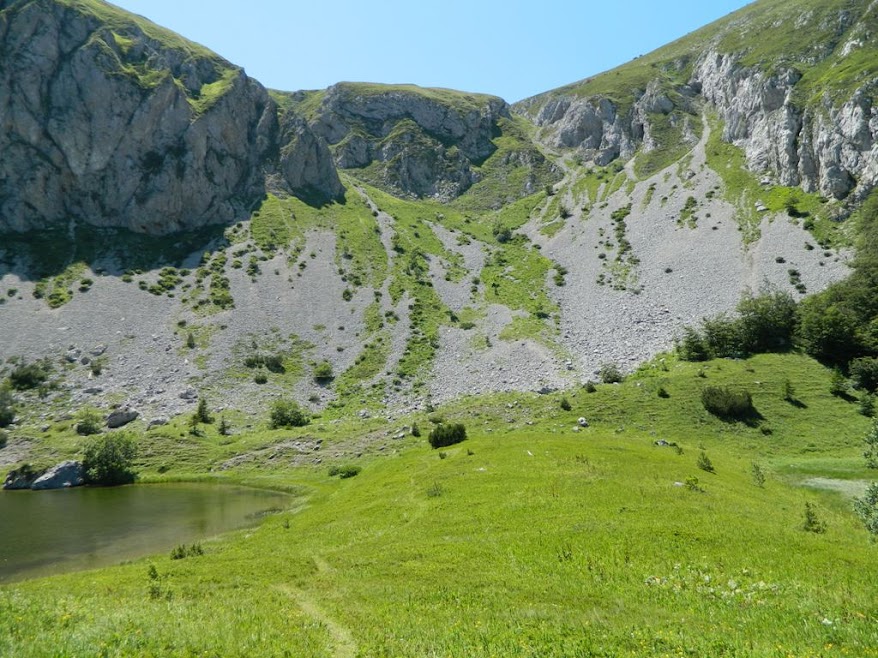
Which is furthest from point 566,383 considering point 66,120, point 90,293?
point 66,120

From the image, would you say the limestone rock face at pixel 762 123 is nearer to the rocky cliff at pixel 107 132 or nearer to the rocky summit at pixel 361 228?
the rocky summit at pixel 361 228

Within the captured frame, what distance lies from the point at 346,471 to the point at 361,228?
100 m

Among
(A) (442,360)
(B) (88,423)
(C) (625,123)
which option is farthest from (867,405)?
(C) (625,123)

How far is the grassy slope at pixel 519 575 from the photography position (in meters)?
11.9

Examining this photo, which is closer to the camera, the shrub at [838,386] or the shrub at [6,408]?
the shrub at [838,386]

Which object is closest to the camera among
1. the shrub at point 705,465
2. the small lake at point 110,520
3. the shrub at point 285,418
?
the small lake at point 110,520

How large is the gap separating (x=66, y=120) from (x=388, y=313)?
330 feet

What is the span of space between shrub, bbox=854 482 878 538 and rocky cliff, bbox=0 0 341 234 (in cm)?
14313

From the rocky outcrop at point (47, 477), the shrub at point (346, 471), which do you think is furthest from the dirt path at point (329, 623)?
the rocky outcrop at point (47, 477)

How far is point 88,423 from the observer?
6719 centimetres

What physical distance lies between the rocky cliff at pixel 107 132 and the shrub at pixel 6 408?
62.0 meters

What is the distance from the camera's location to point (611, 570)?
1750 centimetres

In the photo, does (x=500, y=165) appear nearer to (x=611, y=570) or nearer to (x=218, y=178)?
(x=218, y=178)

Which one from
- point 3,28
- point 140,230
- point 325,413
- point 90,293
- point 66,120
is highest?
point 3,28
